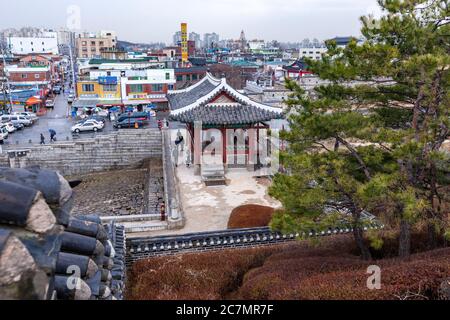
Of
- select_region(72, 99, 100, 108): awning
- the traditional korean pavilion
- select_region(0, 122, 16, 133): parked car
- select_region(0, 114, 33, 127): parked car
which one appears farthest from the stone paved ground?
select_region(72, 99, 100, 108): awning

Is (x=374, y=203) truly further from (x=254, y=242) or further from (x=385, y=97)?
(x=254, y=242)

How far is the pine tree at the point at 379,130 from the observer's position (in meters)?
8.40

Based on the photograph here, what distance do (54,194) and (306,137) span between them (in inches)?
274

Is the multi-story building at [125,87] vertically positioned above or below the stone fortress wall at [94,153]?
above

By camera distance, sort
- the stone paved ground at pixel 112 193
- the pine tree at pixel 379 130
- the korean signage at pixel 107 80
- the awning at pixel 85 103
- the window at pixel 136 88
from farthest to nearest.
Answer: the window at pixel 136 88 → the korean signage at pixel 107 80 → the awning at pixel 85 103 → the stone paved ground at pixel 112 193 → the pine tree at pixel 379 130

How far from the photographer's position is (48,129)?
3919cm

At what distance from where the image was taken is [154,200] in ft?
75.8

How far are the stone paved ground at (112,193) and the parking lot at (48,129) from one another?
18.1 ft

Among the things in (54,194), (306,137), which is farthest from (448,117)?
(54,194)

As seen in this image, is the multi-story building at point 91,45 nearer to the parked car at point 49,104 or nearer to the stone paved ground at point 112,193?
the parked car at point 49,104

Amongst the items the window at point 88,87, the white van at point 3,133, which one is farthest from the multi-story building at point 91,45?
the white van at point 3,133

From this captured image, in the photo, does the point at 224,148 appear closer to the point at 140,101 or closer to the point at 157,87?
the point at 140,101

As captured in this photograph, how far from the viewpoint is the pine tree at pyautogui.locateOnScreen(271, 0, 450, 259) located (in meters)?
8.40

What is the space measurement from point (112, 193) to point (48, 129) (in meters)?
16.4
